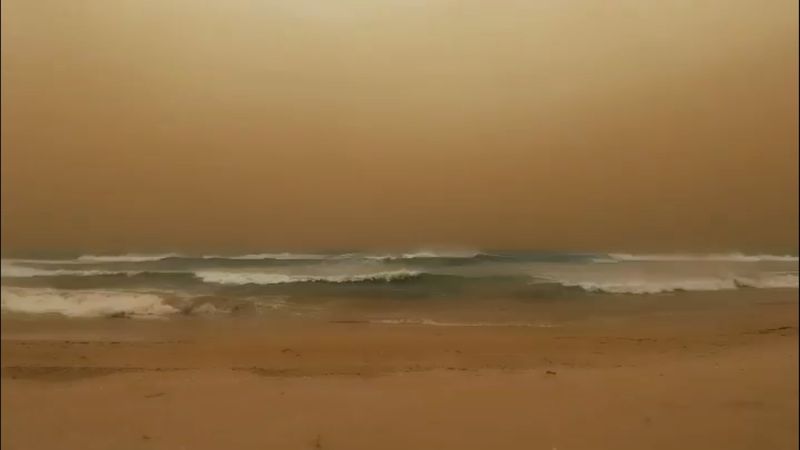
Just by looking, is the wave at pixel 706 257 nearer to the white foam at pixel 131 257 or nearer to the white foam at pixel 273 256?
the white foam at pixel 273 256

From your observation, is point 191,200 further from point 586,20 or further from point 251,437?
point 586,20

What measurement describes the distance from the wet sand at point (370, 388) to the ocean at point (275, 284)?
3cm

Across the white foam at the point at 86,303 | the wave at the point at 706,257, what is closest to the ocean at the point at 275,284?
the white foam at the point at 86,303

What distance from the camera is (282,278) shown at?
3.65ft

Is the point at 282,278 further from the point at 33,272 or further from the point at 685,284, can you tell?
the point at 685,284

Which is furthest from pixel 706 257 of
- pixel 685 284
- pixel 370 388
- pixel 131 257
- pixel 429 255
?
pixel 131 257

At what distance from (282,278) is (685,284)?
28.1 inches

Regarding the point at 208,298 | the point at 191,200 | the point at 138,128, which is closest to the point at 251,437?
the point at 208,298

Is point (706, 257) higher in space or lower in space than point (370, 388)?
higher

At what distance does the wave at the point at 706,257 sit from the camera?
1148 millimetres

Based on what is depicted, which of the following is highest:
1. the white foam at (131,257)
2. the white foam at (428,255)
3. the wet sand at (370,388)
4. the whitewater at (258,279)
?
the white foam at (428,255)

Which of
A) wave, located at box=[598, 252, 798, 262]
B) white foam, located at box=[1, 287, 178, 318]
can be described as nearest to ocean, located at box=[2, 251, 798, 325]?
white foam, located at box=[1, 287, 178, 318]

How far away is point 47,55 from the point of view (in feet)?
3.65

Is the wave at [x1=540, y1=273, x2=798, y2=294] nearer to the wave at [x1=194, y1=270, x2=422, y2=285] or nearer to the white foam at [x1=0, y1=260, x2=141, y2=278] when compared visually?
the wave at [x1=194, y1=270, x2=422, y2=285]
